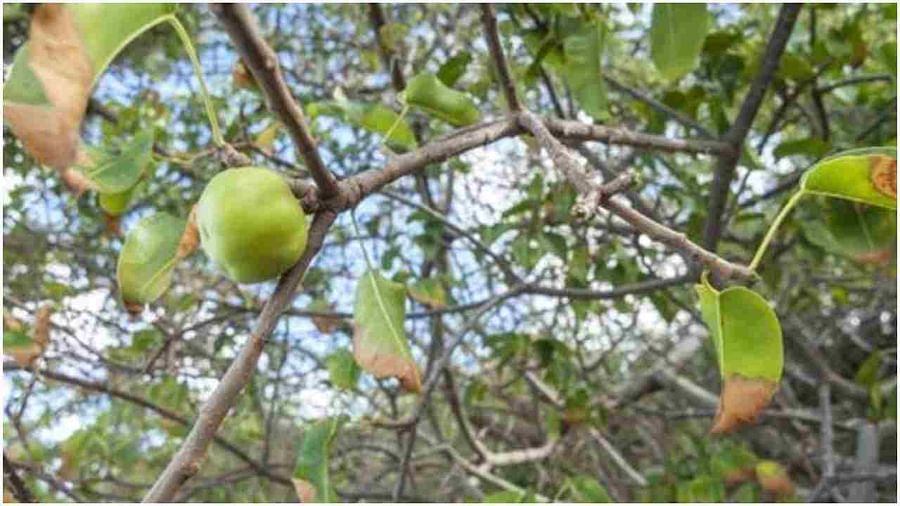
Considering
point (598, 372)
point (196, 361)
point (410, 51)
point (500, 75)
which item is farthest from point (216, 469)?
point (500, 75)

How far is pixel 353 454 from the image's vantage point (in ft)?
8.68

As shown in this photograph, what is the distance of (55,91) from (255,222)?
154 millimetres

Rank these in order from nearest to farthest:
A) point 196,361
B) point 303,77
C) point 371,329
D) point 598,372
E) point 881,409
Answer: point 371,329
point 881,409
point 196,361
point 303,77
point 598,372

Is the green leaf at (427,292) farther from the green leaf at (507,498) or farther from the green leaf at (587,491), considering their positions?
the green leaf at (507,498)

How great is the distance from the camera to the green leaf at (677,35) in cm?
129

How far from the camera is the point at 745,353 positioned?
742 millimetres

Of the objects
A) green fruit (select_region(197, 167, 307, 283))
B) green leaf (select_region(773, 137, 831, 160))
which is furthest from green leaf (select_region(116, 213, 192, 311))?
green leaf (select_region(773, 137, 831, 160))

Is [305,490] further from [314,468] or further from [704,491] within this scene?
[704,491]

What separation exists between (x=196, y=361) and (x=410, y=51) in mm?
750

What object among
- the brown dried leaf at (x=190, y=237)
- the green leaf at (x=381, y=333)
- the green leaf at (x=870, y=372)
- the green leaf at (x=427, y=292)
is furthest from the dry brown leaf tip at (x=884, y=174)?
the green leaf at (x=870, y=372)

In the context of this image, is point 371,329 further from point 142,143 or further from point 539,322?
point 539,322

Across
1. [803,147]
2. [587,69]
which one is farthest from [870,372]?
[587,69]

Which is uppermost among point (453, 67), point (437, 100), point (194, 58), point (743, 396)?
point (453, 67)

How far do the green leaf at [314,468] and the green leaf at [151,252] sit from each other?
0.25m
